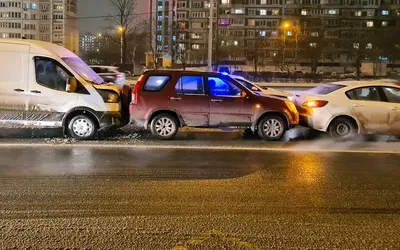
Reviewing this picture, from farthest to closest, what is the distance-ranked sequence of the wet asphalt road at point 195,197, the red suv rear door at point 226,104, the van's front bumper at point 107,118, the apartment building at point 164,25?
the apartment building at point 164,25, the red suv rear door at point 226,104, the van's front bumper at point 107,118, the wet asphalt road at point 195,197

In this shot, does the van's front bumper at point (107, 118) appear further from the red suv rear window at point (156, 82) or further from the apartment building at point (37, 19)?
the apartment building at point (37, 19)

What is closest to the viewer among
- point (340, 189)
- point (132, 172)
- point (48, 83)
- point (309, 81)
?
point (340, 189)

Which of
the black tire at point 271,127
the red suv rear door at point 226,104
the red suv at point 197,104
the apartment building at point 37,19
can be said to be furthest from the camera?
the apartment building at point 37,19

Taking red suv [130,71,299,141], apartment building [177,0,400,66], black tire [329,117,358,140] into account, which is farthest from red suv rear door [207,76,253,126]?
apartment building [177,0,400,66]

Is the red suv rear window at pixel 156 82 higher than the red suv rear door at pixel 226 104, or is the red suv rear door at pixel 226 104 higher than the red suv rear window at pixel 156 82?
the red suv rear window at pixel 156 82

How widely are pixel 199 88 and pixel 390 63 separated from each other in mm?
86834

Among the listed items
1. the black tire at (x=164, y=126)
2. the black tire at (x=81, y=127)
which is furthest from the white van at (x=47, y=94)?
the black tire at (x=164, y=126)

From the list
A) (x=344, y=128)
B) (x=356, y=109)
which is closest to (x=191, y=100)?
(x=344, y=128)

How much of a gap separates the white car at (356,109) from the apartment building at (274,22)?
79.2 metres

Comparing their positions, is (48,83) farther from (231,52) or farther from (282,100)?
(231,52)

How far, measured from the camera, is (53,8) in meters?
118

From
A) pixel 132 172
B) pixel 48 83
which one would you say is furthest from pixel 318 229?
pixel 48 83

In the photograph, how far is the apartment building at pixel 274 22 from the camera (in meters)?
93.9

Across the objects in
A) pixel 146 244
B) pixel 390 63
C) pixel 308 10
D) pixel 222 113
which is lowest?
pixel 146 244
